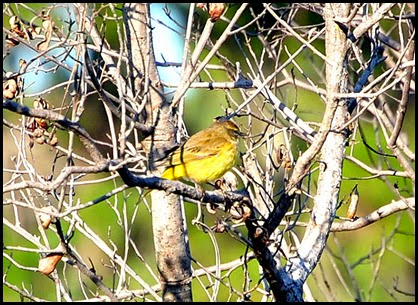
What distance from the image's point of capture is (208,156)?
5402 mm

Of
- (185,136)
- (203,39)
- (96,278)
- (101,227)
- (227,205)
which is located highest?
(101,227)

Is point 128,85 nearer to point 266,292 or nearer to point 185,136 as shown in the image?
point 185,136

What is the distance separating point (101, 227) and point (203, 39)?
20.5 feet

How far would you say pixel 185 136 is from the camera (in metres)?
5.40

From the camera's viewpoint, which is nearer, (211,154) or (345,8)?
(345,8)

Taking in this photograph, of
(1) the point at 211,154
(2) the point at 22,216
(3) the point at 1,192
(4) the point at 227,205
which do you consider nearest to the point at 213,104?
(2) the point at 22,216

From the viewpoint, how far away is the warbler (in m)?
5.29

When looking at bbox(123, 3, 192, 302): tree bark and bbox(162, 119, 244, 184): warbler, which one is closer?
bbox(123, 3, 192, 302): tree bark

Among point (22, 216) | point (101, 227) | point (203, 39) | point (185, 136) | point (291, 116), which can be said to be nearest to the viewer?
point (203, 39)

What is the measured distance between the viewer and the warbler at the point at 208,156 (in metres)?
5.29

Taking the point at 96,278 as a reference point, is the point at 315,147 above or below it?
above

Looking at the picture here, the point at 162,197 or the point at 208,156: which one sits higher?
the point at 208,156

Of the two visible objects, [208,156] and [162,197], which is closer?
[162,197]

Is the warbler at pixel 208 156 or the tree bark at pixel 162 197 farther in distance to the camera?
the warbler at pixel 208 156
